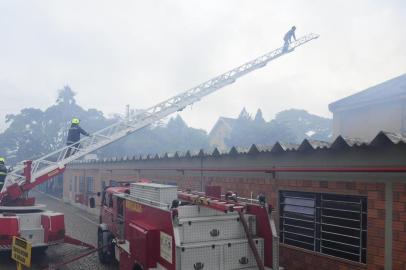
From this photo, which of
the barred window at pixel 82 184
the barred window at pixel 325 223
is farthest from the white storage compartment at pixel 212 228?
the barred window at pixel 82 184

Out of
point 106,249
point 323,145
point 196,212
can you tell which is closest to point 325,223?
point 323,145

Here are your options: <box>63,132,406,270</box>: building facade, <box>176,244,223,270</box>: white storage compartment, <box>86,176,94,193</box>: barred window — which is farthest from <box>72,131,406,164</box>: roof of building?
<box>86,176,94,193</box>: barred window

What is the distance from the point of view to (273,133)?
145ft

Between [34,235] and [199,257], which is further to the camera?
[34,235]

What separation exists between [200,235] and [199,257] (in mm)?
402

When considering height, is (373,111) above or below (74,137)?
above

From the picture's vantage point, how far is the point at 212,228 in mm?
6582

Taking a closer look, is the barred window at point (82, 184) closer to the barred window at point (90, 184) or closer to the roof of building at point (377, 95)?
the barred window at point (90, 184)

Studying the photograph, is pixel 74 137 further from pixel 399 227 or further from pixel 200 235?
pixel 399 227

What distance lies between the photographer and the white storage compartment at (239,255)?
21.2 ft

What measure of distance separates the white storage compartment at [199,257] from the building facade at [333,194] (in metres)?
2.80

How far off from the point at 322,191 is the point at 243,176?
2.93 meters

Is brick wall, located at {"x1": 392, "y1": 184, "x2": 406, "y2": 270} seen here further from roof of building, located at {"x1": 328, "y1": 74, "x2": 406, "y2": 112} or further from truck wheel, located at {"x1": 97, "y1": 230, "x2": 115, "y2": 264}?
roof of building, located at {"x1": 328, "y1": 74, "x2": 406, "y2": 112}

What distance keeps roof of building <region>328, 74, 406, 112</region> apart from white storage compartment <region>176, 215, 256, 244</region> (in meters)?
14.3
